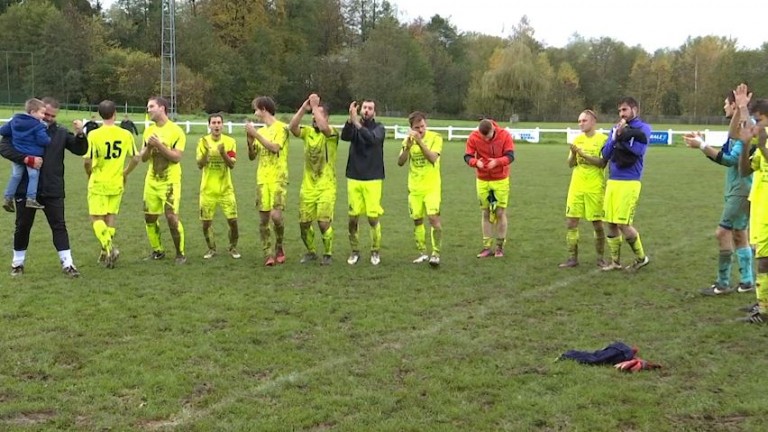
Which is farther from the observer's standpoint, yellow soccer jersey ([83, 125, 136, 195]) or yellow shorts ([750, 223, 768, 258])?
yellow soccer jersey ([83, 125, 136, 195])

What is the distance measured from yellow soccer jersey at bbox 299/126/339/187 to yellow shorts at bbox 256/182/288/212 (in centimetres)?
34

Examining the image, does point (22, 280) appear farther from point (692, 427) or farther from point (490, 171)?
point (692, 427)

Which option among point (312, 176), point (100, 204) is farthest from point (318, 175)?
point (100, 204)

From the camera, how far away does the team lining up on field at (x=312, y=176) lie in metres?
8.50

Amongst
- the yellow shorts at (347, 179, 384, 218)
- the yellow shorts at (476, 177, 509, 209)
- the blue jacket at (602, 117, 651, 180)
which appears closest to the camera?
the blue jacket at (602, 117, 651, 180)

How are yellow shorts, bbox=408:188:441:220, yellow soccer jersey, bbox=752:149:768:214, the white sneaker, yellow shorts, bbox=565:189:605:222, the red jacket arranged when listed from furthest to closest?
the red jacket
the white sneaker
yellow shorts, bbox=408:188:441:220
yellow shorts, bbox=565:189:605:222
yellow soccer jersey, bbox=752:149:768:214

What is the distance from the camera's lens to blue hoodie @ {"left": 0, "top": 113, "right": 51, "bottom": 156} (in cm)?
835

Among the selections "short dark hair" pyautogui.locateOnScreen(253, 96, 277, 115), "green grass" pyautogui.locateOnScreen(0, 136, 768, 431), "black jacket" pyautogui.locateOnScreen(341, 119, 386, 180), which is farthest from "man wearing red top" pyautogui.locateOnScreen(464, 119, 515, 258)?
"short dark hair" pyautogui.locateOnScreen(253, 96, 277, 115)

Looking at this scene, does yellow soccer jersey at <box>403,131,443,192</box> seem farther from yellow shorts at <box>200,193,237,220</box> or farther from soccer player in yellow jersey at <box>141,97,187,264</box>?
soccer player in yellow jersey at <box>141,97,187,264</box>

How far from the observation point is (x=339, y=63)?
283ft

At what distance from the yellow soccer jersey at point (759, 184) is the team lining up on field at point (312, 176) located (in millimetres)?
1069

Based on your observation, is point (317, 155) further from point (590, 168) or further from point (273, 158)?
point (590, 168)

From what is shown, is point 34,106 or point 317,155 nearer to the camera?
point 34,106

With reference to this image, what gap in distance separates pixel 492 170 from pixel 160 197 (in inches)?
186
